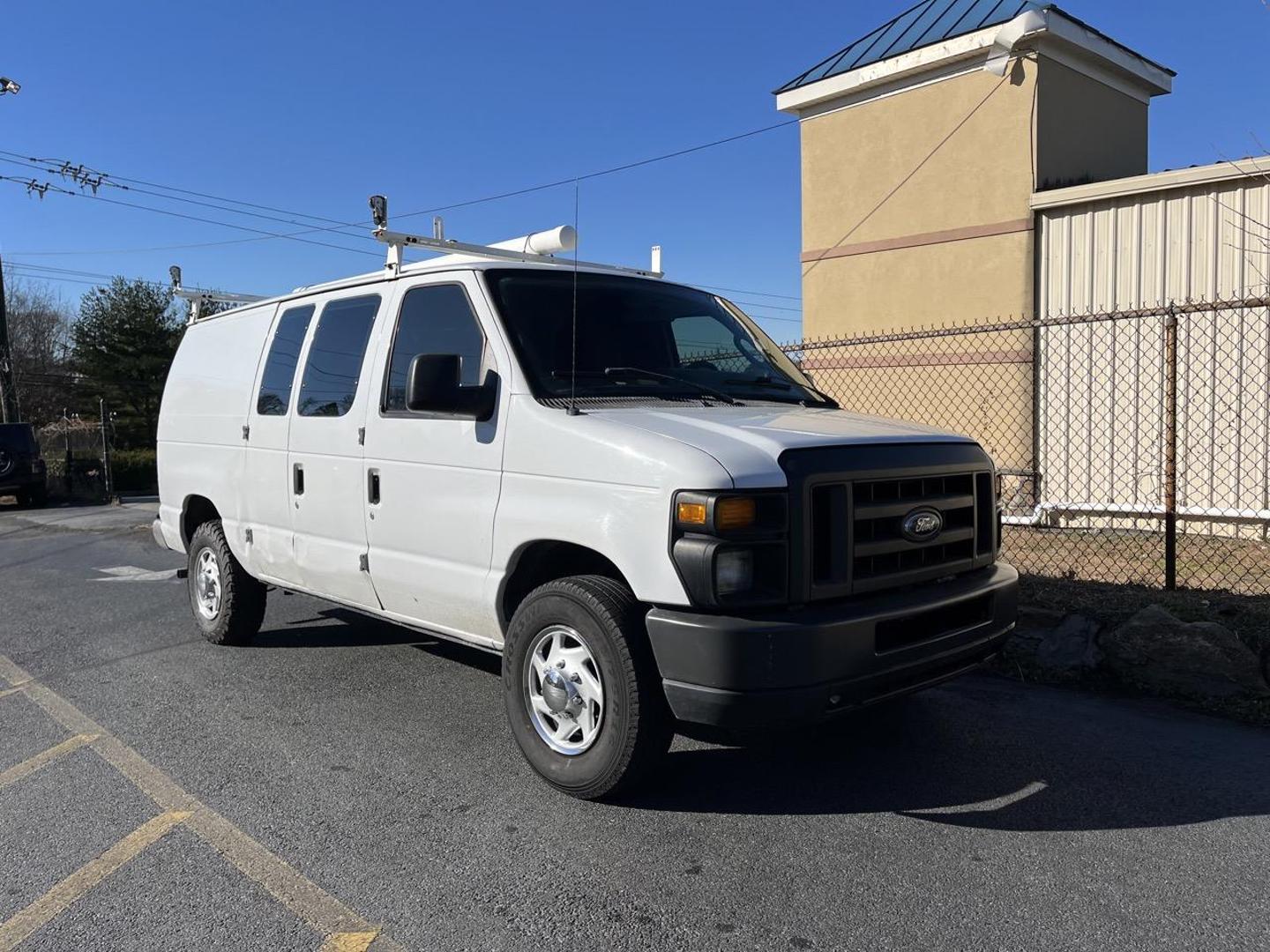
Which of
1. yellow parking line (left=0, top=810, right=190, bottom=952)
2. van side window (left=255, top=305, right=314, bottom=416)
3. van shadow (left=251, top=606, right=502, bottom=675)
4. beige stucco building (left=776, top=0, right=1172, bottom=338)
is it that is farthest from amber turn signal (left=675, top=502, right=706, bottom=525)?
beige stucco building (left=776, top=0, right=1172, bottom=338)

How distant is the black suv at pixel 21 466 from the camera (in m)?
18.7

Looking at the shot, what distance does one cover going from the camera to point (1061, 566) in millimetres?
7664

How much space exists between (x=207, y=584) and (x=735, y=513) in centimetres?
465

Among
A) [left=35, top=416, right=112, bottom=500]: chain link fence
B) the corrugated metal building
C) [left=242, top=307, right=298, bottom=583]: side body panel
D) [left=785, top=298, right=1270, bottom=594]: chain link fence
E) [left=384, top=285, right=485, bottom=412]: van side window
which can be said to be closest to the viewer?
[left=384, top=285, right=485, bottom=412]: van side window

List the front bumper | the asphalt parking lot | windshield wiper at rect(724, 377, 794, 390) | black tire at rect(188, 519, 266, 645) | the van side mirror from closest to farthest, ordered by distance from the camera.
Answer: the asphalt parking lot, the front bumper, the van side mirror, windshield wiper at rect(724, 377, 794, 390), black tire at rect(188, 519, 266, 645)

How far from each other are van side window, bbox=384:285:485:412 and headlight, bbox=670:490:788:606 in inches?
58.5

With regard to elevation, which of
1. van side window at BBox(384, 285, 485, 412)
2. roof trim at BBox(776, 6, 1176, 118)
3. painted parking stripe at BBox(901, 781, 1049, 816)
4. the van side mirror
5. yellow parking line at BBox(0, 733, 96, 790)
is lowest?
painted parking stripe at BBox(901, 781, 1049, 816)

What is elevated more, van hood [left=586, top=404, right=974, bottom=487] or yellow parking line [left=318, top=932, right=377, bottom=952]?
van hood [left=586, top=404, right=974, bottom=487]

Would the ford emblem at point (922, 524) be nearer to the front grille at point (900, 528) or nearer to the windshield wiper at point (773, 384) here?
the front grille at point (900, 528)

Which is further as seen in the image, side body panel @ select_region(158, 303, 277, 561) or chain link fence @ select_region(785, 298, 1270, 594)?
chain link fence @ select_region(785, 298, 1270, 594)

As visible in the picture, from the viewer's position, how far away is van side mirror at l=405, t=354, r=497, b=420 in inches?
155

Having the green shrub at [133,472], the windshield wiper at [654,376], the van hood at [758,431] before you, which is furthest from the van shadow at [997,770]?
the green shrub at [133,472]

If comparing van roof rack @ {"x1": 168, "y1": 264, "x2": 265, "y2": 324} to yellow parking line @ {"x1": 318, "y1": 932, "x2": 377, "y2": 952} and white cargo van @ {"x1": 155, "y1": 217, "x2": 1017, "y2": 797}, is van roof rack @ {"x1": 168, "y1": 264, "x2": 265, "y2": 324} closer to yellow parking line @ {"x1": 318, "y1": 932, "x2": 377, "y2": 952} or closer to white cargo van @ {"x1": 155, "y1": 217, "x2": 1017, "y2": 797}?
white cargo van @ {"x1": 155, "y1": 217, "x2": 1017, "y2": 797}

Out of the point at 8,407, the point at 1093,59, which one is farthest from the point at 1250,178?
the point at 8,407
